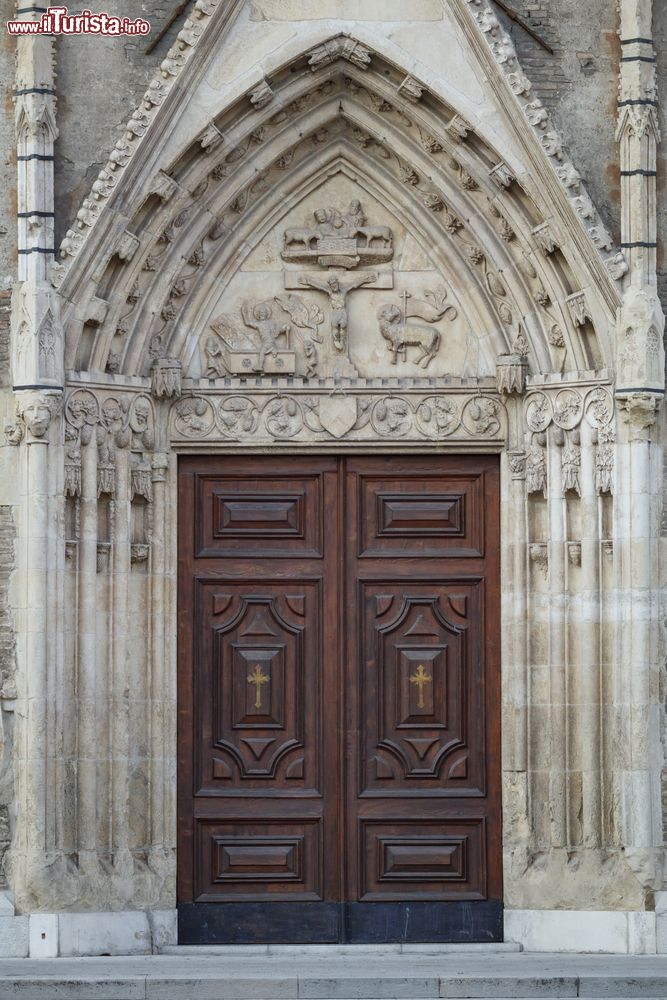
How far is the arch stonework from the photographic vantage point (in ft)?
40.5

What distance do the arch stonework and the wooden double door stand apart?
19 centimetres

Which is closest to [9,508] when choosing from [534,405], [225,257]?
[225,257]

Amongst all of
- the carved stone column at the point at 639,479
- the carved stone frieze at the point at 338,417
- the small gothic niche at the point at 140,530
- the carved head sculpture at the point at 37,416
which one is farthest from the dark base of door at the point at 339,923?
the carved head sculpture at the point at 37,416

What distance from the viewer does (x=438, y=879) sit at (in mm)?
12945

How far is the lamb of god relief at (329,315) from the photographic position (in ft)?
43.1

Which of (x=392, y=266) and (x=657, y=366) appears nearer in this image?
(x=657, y=366)

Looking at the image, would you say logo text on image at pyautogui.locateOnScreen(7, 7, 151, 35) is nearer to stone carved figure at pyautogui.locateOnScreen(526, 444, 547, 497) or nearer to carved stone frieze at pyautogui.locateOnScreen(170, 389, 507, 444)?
carved stone frieze at pyautogui.locateOnScreen(170, 389, 507, 444)

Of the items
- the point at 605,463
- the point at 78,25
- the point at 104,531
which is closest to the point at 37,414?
the point at 104,531

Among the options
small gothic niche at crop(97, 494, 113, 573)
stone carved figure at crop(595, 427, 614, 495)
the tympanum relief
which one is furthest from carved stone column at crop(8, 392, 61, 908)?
stone carved figure at crop(595, 427, 614, 495)

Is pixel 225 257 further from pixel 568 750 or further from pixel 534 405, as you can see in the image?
pixel 568 750

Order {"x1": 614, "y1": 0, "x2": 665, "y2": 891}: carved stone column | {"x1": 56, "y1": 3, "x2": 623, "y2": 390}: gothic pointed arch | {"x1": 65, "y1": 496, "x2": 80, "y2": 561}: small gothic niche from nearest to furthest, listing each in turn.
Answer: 1. {"x1": 614, "y1": 0, "x2": 665, "y2": 891}: carved stone column
2. {"x1": 65, "y1": 496, "x2": 80, "y2": 561}: small gothic niche
3. {"x1": 56, "y1": 3, "x2": 623, "y2": 390}: gothic pointed arch

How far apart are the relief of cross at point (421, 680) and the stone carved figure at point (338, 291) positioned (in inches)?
79.8

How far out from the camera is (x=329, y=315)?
43.2ft

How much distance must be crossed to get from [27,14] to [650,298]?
13.1 feet
